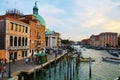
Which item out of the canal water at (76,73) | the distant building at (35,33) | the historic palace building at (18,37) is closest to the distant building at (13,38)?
the historic palace building at (18,37)

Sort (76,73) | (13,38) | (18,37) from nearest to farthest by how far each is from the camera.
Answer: (76,73), (13,38), (18,37)

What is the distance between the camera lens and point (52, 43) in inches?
4119

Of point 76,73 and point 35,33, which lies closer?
point 76,73

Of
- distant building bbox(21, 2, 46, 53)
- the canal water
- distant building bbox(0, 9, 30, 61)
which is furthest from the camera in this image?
distant building bbox(21, 2, 46, 53)

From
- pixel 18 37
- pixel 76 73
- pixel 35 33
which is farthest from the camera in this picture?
pixel 35 33

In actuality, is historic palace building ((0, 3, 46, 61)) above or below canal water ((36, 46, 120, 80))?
above

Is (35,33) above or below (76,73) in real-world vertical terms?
above

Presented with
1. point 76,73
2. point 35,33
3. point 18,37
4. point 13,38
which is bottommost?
point 76,73

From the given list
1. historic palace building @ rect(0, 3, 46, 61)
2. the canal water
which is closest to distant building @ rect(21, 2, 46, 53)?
historic palace building @ rect(0, 3, 46, 61)

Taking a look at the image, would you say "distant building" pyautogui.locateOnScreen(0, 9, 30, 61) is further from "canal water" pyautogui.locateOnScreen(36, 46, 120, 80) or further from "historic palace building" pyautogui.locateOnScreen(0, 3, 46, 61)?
"canal water" pyautogui.locateOnScreen(36, 46, 120, 80)

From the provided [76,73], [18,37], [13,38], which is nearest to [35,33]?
[18,37]

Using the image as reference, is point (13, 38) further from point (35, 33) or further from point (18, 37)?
point (35, 33)

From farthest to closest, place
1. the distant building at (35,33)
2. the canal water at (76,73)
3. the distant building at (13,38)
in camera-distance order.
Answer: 1. the distant building at (35,33)
2. the distant building at (13,38)
3. the canal water at (76,73)

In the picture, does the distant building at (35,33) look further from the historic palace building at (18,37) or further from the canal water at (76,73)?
the canal water at (76,73)
